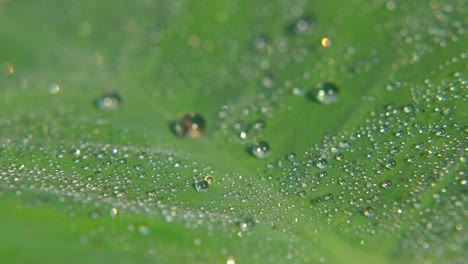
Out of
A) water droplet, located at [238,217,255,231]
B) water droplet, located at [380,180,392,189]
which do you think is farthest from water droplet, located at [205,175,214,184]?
water droplet, located at [380,180,392,189]

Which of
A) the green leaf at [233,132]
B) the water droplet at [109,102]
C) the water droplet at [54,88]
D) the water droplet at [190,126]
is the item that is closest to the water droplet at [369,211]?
the green leaf at [233,132]

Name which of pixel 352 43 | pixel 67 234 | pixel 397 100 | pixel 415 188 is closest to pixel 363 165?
pixel 415 188

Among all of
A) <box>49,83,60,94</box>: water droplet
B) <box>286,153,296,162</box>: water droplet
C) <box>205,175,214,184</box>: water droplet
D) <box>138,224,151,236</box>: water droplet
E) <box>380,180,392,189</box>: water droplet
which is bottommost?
<box>138,224,151,236</box>: water droplet

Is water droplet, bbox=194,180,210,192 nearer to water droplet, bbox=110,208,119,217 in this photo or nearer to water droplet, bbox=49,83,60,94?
water droplet, bbox=110,208,119,217

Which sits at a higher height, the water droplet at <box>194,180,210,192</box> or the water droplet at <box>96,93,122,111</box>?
the water droplet at <box>96,93,122,111</box>

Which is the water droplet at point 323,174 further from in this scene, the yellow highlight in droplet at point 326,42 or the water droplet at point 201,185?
the yellow highlight in droplet at point 326,42

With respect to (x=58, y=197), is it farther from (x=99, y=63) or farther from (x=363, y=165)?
(x=363, y=165)

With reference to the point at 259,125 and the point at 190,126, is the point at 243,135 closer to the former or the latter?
the point at 259,125
